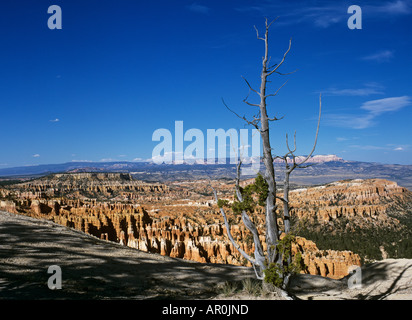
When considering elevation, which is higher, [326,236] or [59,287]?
[59,287]

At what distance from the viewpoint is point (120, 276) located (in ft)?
43.4

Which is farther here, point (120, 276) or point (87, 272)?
point (120, 276)

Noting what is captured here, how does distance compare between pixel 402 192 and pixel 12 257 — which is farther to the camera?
pixel 402 192

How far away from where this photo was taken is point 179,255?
153ft

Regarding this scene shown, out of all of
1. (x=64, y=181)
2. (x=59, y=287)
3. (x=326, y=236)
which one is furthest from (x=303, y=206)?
(x=64, y=181)

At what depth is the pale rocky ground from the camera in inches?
395

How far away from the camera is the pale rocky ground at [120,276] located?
1003 centimetres

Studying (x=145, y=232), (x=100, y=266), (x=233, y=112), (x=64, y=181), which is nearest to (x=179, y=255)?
(x=145, y=232)

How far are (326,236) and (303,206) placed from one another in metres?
30.7

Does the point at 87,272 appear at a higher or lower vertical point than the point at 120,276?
higher
